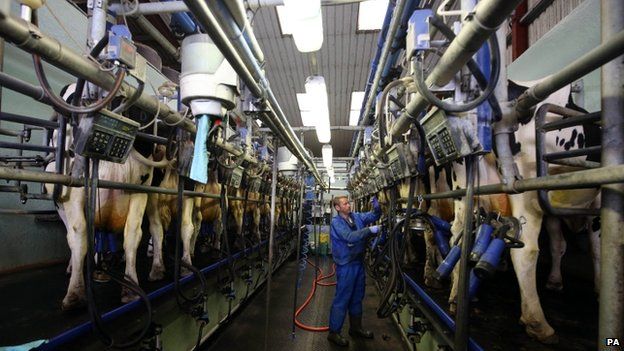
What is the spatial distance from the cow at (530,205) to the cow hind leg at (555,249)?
0.61 meters

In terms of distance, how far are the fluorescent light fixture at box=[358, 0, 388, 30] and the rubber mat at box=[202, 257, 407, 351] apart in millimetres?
3458

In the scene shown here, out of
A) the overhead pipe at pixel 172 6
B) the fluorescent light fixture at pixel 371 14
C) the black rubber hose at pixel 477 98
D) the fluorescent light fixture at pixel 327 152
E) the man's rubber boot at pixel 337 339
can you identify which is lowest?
the man's rubber boot at pixel 337 339

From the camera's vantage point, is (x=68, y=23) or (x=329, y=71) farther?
(x=329, y=71)

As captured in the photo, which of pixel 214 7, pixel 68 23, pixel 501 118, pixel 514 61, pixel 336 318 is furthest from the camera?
pixel 514 61

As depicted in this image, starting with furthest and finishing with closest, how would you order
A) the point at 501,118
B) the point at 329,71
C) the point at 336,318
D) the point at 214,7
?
the point at 329,71, the point at 336,318, the point at 501,118, the point at 214,7

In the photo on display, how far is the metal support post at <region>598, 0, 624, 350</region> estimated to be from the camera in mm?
808

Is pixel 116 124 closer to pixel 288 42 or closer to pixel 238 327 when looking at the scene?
pixel 238 327

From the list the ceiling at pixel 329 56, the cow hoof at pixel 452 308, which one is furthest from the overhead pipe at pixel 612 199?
the ceiling at pixel 329 56

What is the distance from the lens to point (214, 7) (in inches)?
42.9

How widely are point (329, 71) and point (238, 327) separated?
4.35m

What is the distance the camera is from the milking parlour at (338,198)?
1164mm

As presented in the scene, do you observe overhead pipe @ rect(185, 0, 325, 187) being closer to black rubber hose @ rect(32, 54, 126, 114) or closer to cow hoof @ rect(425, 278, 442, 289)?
black rubber hose @ rect(32, 54, 126, 114)

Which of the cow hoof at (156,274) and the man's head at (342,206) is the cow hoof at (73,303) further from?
the man's head at (342,206)

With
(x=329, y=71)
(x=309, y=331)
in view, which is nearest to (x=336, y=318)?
(x=309, y=331)
